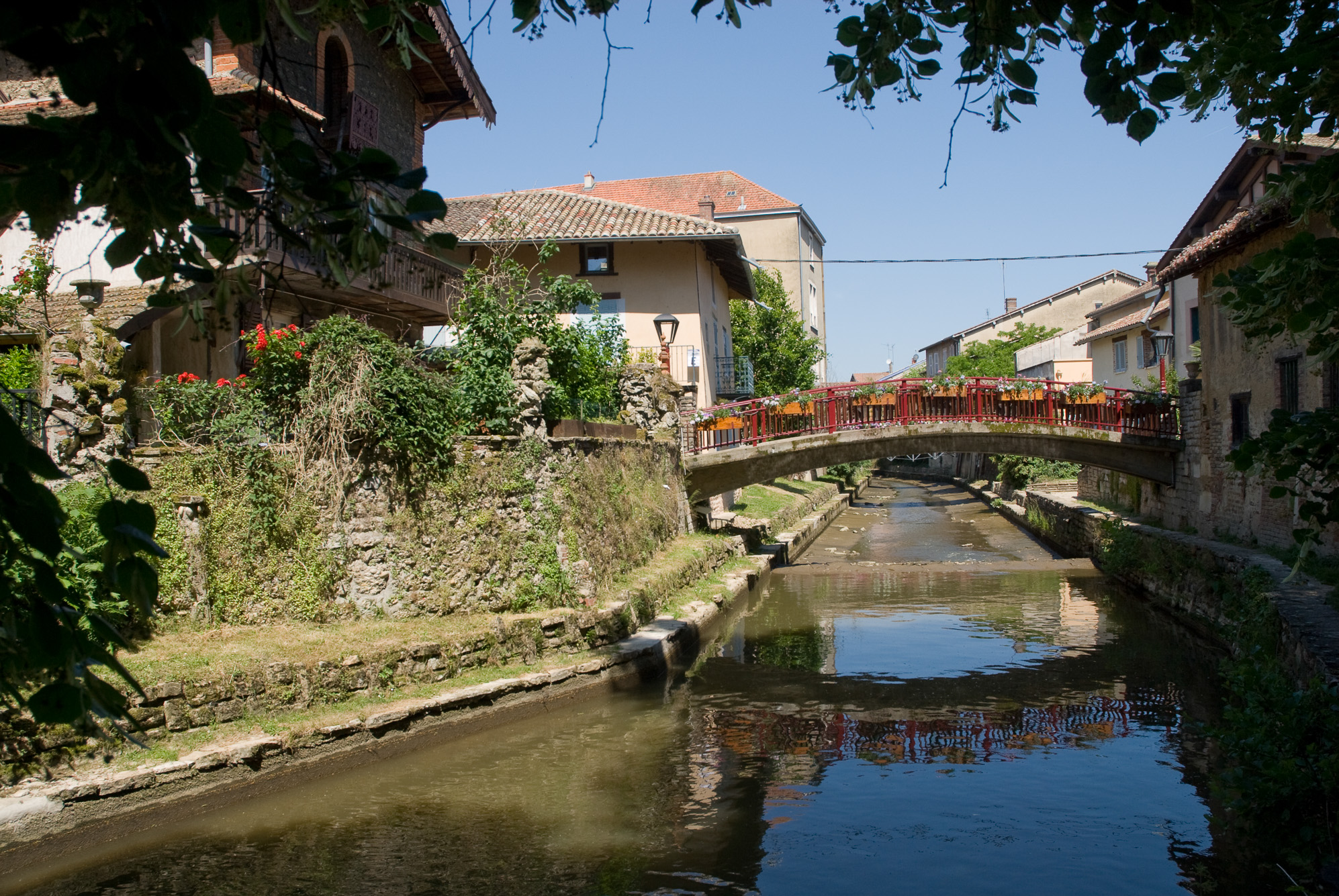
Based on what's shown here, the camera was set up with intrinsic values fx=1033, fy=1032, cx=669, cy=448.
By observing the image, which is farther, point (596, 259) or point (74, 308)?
point (596, 259)

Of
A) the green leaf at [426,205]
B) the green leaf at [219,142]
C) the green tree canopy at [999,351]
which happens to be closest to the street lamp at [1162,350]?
the green leaf at [426,205]

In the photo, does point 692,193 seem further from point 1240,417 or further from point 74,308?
point 74,308

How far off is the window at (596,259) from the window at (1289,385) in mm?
15128

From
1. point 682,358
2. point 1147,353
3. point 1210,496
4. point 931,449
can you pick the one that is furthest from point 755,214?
point 1210,496

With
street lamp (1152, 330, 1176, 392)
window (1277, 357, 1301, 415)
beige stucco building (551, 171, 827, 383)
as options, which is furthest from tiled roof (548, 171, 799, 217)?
window (1277, 357, 1301, 415)

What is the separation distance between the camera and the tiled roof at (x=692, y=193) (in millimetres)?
47219

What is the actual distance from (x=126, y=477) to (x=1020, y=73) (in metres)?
3.33

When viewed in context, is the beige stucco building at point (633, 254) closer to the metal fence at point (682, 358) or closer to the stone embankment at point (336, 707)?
the metal fence at point (682, 358)

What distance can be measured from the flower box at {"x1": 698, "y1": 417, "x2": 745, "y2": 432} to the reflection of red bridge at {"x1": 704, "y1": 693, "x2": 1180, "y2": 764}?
1107 centimetres

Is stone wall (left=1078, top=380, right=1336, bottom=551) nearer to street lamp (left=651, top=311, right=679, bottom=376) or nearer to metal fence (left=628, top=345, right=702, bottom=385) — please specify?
street lamp (left=651, top=311, right=679, bottom=376)

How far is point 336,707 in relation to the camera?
8.93m

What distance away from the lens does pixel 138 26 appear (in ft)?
6.90

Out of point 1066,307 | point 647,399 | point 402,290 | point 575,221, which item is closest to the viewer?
point 402,290

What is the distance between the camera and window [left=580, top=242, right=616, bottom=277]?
25.8 meters
